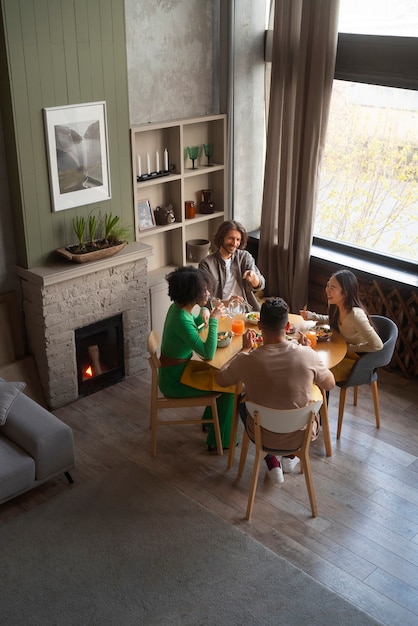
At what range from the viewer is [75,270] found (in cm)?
516

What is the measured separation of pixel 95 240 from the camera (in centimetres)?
547

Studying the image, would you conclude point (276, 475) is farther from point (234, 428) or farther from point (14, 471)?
point (14, 471)

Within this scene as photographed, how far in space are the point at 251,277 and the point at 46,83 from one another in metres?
2.01

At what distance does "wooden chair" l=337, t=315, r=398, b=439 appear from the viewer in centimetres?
478

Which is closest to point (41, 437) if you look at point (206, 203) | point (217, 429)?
point (217, 429)

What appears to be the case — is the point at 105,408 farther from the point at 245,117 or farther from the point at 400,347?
the point at 245,117

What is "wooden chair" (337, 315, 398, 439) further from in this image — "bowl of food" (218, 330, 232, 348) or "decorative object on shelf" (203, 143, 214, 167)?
"decorative object on shelf" (203, 143, 214, 167)

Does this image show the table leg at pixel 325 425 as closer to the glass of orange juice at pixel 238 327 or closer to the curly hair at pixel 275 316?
the glass of orange juice at pixel 238 327

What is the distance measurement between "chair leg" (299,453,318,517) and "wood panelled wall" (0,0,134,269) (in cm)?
238

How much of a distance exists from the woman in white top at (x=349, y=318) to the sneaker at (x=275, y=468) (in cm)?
73

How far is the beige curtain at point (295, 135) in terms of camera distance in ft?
18.6

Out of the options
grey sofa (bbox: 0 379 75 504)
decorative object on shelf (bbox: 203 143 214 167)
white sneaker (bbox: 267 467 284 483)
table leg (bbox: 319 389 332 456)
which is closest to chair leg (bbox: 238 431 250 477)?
white sneaker (bbox: 267 467 284 483)

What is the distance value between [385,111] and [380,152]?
331 mm

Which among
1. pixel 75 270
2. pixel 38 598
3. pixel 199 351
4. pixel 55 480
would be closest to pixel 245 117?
pixel 75 270
